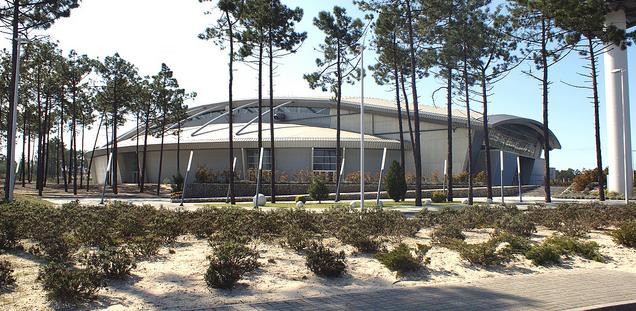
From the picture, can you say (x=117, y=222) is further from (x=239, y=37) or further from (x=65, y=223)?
(x=239, y=37)

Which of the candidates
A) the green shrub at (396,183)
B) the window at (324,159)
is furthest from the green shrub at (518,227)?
the window at (324,159)

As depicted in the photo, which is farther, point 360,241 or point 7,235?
point 360,241

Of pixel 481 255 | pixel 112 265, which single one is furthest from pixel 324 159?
pixel 112 265

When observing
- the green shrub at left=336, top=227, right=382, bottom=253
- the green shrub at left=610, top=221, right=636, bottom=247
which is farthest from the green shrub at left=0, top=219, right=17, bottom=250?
the green shrub at left=610, top=221, right=636, bottom=247

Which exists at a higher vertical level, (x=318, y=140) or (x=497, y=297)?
(x=318, y=140)

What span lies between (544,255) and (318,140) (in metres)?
36.9

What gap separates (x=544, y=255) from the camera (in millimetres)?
8922

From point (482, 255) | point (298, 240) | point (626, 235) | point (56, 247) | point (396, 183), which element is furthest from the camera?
point (396, 183)

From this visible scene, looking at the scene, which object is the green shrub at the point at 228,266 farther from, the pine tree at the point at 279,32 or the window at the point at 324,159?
the window at the point at 324,159

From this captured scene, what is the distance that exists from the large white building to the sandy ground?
3619 cm

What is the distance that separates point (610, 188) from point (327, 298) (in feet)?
113

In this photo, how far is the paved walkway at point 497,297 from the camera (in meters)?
6.02

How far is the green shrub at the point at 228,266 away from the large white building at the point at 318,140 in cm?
3820

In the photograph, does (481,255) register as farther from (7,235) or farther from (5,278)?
(7,235)
